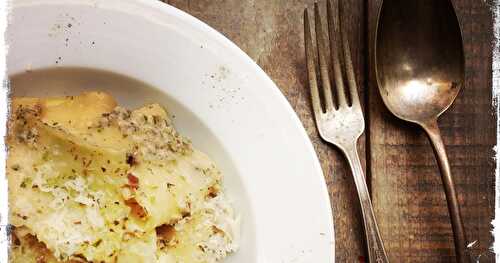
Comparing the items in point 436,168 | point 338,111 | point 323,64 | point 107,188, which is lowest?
point 107,188

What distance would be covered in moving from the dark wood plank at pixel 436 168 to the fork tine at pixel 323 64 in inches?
5.2

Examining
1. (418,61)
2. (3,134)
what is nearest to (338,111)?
(418,61)

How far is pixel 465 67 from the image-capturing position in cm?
154

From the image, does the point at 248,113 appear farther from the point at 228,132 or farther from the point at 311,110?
the point at 311,110

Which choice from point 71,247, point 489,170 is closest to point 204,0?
point 71,247

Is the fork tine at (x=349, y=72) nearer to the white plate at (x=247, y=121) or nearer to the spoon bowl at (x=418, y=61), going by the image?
the spoon bowl at (x=418, y=61)

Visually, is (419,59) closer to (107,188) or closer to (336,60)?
(336,60)

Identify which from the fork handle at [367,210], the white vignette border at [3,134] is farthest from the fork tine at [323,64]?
the white vignette border at [3,134]

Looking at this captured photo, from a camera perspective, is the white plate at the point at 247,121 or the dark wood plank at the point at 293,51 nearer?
the white plate at the point at 247,121

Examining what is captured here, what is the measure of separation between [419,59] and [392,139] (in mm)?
217

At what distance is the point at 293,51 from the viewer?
1.52 m

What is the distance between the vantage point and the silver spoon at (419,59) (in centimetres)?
148

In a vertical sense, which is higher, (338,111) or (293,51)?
(293,51)

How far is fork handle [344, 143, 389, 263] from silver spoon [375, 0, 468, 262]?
0.16 meters
